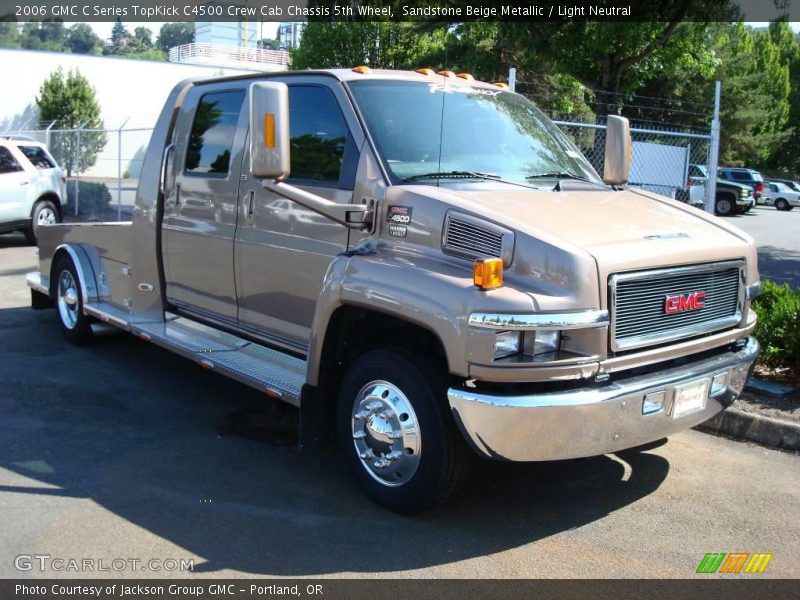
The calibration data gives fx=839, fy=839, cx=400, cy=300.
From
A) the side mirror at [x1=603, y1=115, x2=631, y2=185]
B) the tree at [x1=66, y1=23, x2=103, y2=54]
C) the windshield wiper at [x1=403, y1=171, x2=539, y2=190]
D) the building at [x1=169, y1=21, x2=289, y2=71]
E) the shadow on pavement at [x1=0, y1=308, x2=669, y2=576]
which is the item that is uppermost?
the tree at [x1=66, y1=23, x2=103, y2=54]

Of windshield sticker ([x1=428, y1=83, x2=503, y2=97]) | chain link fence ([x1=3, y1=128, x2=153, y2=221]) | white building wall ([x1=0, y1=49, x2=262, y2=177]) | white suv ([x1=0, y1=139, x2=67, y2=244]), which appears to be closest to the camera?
windshield sticker ([x1=428, y1=83, x2=503, y2=97])

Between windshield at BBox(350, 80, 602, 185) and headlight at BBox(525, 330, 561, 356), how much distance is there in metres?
1.28

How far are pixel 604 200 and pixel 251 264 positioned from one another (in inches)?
90.6

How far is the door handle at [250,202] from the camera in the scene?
5512 millimetres

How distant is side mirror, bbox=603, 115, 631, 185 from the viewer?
218 inches

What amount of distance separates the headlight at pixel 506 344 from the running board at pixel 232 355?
4.75ft

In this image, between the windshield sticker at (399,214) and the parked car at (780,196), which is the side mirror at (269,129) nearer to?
the windshield sticker at (399,214)

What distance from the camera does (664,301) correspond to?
4230 millimetres

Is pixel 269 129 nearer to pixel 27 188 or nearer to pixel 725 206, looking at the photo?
pixel 27 188

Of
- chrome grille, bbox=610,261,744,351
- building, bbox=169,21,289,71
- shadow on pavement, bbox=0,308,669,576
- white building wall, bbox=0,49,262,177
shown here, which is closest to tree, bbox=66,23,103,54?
building, bbox=169,21,289,71

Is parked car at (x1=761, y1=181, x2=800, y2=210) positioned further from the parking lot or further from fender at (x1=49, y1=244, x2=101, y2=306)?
fender at (x1=49, y1=244, x2=101, y2=306)

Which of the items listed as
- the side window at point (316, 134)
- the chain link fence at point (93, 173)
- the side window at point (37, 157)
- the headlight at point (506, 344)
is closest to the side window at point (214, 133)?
the side window at point (316, 134)

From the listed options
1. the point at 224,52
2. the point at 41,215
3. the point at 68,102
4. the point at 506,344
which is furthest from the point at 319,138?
the point at 224,52

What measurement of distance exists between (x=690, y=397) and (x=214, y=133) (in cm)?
374
